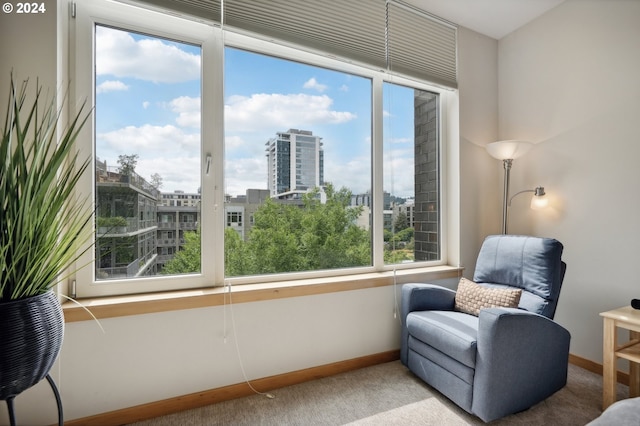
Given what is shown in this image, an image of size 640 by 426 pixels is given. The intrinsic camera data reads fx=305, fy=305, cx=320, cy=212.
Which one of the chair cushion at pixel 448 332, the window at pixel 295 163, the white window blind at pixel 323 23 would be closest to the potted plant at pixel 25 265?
the window at pixel 295 163

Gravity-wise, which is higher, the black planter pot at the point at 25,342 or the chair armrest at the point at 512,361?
the black planter pot at the point at 25,342

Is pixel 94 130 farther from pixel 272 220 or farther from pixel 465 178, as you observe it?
pixel 465 178

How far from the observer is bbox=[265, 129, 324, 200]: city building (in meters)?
2.21

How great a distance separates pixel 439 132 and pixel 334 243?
1.50 m

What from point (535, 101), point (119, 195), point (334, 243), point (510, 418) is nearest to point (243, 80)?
point (119, 195)

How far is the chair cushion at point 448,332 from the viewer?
66.9 inches

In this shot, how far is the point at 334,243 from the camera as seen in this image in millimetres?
2410

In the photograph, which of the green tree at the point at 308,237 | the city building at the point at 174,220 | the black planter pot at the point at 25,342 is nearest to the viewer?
the black planter pot at the point at 25,342

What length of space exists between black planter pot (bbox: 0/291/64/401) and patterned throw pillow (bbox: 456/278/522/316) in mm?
2256

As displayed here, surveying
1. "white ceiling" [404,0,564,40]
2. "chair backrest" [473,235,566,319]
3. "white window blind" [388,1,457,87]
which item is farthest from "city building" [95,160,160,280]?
"white ceiling" [404,0,564,40]

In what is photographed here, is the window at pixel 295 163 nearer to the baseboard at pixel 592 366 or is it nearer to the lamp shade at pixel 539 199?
the lamp shade at pixel 539 199

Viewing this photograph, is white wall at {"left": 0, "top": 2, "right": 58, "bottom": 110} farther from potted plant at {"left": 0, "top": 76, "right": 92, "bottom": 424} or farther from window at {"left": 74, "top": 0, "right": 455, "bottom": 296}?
potted plant at {"left": 0, "top": 76, "right": 92, "bottom": 424}

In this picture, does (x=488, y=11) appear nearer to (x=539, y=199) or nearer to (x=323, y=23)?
(x=323, y=23)

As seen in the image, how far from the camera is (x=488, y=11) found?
8.51ft
